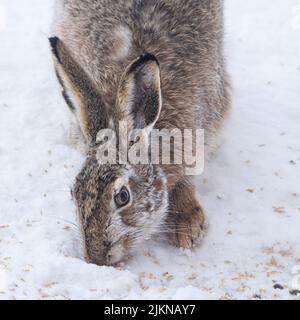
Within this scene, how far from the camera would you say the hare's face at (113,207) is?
13.9 feet

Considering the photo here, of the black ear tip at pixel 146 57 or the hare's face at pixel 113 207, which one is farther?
the black ear tip at pixel 146 57

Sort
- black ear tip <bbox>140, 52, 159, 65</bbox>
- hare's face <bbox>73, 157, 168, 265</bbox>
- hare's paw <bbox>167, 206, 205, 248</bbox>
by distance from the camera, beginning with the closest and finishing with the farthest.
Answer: hare's face <bbox>73, 157, 168, 265</bbox>
black ear tip <bbox>140, 52, 159, 65</bbox>
hare's paw <bbox>167, 206, 205, 248</bbox>

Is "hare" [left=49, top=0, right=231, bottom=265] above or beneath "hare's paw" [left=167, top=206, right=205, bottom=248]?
above

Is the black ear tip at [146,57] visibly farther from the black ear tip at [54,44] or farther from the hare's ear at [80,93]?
the black ear tip at [54,44]

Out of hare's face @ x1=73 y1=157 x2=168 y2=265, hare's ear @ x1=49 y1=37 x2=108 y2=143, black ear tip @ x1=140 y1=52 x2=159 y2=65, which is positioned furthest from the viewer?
hare's ear @ x1=49 y1=37 x2=108 y2=143

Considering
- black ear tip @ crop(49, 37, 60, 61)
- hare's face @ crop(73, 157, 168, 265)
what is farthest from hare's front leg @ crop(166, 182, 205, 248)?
black ear tip @ crop(49, 37, 60, 61)

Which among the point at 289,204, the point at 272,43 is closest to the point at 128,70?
the point at 289,204

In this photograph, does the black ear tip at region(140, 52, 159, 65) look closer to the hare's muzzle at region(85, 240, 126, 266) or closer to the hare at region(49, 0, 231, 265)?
the hare at region(49, 0, 231, 265)

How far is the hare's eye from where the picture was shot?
4.30 metres

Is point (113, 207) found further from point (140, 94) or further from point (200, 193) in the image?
point (200, 193)

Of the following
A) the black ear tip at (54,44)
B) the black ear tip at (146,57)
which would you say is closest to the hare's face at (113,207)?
the black ear tip at (146,57)

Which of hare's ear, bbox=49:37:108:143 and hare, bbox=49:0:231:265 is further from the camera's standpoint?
hare's ear, bbox=49:37:108:143

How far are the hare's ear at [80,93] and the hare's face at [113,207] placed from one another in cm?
28

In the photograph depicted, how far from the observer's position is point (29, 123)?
6.21 metres
